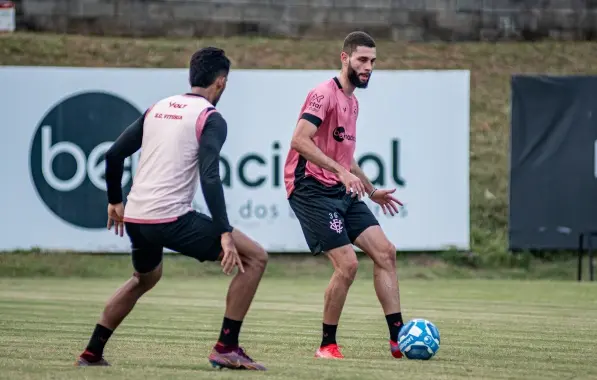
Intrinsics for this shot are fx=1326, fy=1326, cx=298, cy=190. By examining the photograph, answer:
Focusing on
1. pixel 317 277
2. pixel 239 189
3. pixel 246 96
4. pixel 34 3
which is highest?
pixel 34 3

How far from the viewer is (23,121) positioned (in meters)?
22.4

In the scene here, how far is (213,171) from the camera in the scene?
820 centimetres

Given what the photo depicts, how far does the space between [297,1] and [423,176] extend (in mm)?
5668

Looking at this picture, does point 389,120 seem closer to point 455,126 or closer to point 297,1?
point 455,126

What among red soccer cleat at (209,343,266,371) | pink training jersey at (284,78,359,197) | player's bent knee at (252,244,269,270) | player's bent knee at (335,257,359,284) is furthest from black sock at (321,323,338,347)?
player's bent knee at (252,244,269,270)

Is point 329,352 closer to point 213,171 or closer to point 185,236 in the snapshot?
point 185,236

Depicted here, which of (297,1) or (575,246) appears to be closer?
(575,246)

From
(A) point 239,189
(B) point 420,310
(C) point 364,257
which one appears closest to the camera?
(B) point 420,310

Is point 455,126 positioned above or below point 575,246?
above

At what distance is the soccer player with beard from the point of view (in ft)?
33.0

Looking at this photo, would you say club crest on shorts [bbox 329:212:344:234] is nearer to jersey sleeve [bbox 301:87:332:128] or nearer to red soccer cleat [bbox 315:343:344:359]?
jersey sleeve [bbox 301:87:332:128]

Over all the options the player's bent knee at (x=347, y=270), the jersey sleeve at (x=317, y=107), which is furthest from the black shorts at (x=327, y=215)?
the jersey sleeve at (x=317, y=107)

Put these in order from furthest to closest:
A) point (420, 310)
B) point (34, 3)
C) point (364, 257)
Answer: point (34, 3)
point (364, 257)
point (420, 310)

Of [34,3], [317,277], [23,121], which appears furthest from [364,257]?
A: [34,3]
